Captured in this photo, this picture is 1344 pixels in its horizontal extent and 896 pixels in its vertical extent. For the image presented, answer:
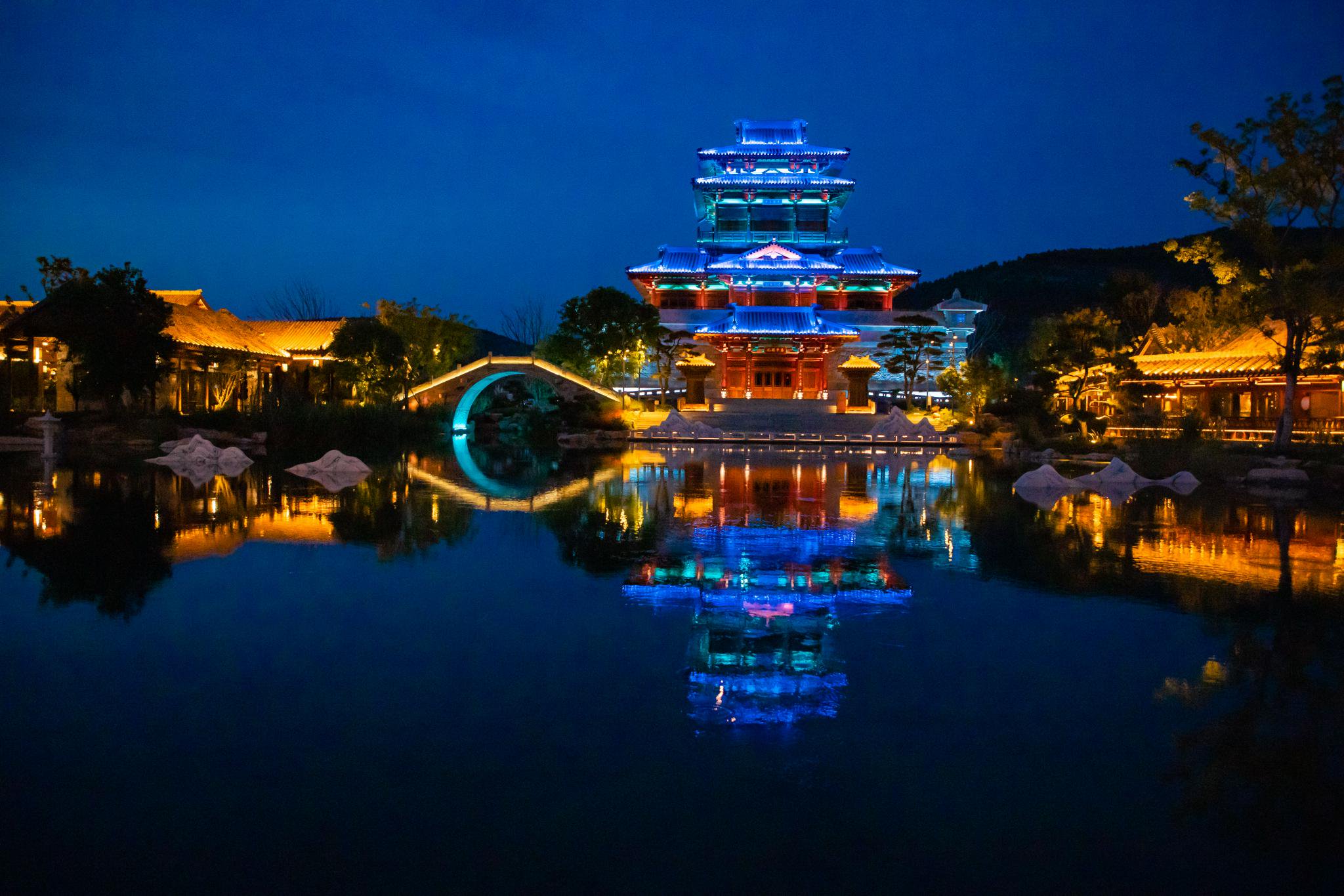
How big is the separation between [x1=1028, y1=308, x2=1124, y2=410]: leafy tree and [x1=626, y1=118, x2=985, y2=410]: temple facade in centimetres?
1518

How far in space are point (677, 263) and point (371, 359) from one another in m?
19.8

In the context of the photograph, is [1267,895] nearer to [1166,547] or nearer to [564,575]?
[564,575]

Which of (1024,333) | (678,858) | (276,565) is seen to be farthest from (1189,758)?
(1024,333)

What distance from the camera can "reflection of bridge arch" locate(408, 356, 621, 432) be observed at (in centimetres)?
4444

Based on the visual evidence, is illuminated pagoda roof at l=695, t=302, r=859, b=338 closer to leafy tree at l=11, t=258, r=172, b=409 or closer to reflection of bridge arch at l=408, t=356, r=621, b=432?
reflection of bridge arch at l=408, t=356, r=621, b=432

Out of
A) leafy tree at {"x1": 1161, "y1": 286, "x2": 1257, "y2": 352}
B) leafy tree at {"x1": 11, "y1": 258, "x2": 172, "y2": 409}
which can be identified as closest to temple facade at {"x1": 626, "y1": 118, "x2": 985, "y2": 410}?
leafy tree at {"x1": 1161, "y1": 286, "x2": 1257, "y2": 352}

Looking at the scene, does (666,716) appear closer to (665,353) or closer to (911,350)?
(911,350)

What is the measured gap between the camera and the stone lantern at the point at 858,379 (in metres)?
44.5

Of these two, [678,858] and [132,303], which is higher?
[132,303]

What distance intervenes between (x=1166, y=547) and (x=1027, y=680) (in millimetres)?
6138

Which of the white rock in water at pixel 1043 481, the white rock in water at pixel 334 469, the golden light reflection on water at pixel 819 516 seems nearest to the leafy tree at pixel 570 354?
the golden light reflection on water at pixel 819 516

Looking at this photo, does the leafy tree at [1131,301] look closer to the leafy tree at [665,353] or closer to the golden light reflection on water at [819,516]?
the leafy tree at [665,353]

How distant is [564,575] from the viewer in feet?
29.1

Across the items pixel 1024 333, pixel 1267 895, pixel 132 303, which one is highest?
pixel 1024 333
